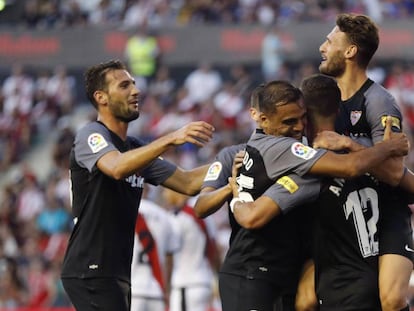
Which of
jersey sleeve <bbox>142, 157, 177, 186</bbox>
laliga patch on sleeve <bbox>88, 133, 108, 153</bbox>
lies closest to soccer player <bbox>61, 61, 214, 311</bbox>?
laliga patch on sleeve <bbox>88, 133, 108, 153</bbox>

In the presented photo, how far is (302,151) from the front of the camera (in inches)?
264

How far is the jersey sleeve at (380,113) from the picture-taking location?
7.01 meters

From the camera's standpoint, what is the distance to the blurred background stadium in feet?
64.5

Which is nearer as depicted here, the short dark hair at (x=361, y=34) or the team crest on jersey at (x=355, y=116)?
the team crest on jersey at (x=355, y=116)

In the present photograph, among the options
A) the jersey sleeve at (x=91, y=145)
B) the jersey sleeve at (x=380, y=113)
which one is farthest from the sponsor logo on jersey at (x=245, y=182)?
the jersey sleeve at (x=91, y=145)

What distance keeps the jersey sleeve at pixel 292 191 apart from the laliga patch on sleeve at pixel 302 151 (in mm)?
132

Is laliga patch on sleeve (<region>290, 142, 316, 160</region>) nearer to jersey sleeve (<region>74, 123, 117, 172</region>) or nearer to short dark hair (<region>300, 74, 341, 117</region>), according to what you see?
short dark hair (<region>300, 74, 341, 117</region>)

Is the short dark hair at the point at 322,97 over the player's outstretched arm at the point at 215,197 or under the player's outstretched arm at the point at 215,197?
over

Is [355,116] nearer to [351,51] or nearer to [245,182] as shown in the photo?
[351,51]

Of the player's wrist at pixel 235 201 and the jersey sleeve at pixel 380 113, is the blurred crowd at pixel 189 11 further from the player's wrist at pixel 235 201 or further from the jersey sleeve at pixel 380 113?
the player's wrist at pixel 235 201

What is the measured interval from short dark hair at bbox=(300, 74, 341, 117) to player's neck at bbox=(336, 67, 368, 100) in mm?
371

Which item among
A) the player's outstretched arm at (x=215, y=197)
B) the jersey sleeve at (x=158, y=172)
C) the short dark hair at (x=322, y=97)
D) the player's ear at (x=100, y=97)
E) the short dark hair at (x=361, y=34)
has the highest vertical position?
the short dark hair at (x=361, y=34)

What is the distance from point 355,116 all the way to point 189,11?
686 inches

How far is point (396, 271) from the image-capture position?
6.98 meters
